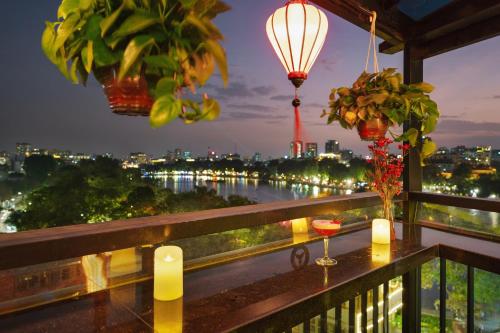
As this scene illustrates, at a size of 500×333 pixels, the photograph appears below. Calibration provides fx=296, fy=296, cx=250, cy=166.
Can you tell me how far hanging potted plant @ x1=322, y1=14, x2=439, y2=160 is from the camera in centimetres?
173

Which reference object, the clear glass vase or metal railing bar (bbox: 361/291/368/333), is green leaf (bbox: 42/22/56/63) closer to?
metal railing bar (bbox: 361/291/368/333)

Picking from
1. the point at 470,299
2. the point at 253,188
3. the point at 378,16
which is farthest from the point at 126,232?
the point at 253,188

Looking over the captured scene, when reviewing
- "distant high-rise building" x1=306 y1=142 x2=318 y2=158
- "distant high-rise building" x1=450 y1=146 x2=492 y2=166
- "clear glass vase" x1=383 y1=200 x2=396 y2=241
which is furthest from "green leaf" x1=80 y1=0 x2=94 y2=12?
"distant high-rise building" x1=450 y1=146 x2=492 y2=166

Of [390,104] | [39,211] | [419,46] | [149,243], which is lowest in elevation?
[39,211]

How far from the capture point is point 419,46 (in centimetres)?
279

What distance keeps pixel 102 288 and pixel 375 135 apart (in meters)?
1.68

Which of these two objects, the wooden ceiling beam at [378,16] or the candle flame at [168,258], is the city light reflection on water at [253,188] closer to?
the wooden ceiling beam at [378,16]

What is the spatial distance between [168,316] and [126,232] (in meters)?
0.38

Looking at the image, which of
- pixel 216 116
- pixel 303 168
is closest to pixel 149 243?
pixel 216 116

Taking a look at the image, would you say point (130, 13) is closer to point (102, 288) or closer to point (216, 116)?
point (216, 116)

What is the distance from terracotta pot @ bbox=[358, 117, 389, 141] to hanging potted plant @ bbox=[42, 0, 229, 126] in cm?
135

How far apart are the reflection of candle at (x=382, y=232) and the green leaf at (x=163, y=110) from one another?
6.11 feet

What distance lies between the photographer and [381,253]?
6.01 feet

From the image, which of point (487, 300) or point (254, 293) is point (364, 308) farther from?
point (487, 300)
